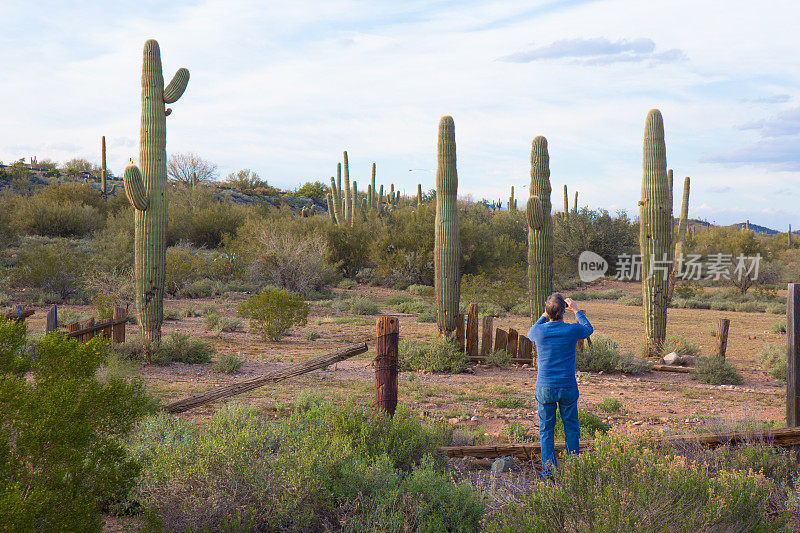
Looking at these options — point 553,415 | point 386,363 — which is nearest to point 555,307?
point 553,415

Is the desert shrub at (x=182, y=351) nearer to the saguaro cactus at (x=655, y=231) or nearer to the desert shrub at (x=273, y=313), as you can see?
the desert shrub at (x=273, y=313)

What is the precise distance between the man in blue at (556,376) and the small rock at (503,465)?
0.38 metres

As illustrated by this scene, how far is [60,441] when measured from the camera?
287cm

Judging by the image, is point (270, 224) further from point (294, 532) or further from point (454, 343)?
point (294, 532)

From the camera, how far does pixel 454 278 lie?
36.4 feet

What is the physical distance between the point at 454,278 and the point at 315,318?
609 cm

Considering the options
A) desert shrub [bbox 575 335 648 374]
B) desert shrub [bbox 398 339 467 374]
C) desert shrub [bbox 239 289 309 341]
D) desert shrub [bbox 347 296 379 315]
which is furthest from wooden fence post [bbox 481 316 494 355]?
desert shrub [bbox 347 296 379 315]

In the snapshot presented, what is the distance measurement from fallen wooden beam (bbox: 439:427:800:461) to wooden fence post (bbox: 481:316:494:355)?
5.09 meters

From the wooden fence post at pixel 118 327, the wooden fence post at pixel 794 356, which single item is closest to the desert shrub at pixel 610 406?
the wooden fence post at pixel 794 356

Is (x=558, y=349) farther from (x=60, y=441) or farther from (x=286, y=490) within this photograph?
(x=60, y=441)

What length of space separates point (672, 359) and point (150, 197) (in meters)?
9.75

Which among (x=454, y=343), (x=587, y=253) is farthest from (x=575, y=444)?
(x=587, y=253)

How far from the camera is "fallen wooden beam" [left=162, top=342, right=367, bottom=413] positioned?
513 centimetres

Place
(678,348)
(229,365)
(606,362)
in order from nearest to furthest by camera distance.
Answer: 1. (229,365)
2. (606,362)
3. (678,348)
